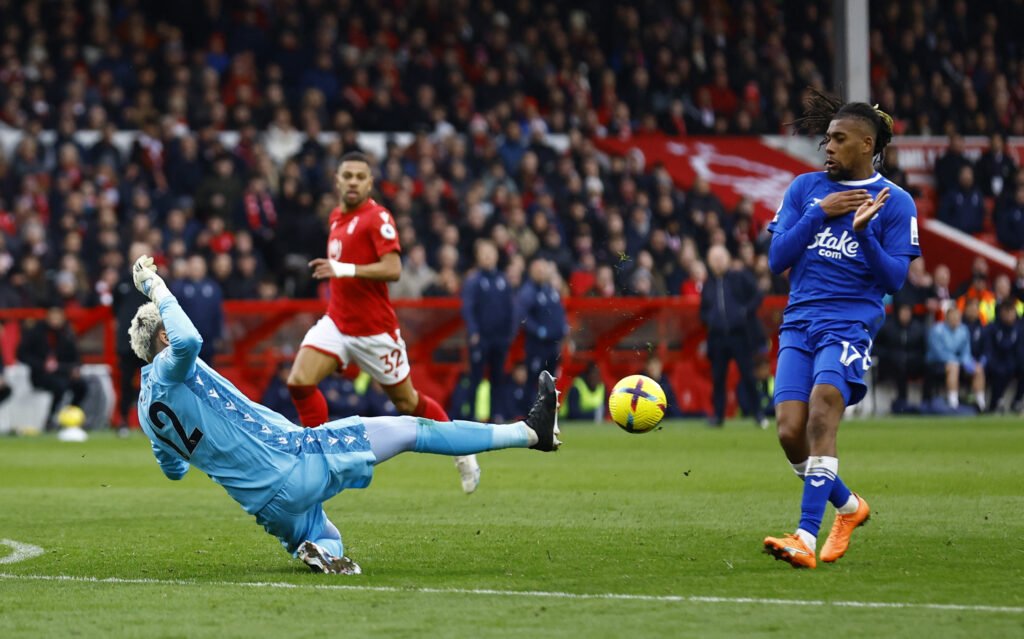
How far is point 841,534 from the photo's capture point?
28.3 ft

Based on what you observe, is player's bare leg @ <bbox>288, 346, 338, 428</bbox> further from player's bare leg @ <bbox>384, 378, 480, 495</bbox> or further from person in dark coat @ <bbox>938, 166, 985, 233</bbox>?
person in dark coat @ <bbox>938, 166, 985, 233</bbox>

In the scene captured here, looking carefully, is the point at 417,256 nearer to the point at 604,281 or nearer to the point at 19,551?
the point at 604,281

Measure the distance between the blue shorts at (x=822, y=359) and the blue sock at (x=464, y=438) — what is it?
1.32 m

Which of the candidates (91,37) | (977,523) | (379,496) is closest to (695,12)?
(91,37)

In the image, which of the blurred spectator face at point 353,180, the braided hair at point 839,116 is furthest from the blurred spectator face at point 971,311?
the braided hair at point 839,116

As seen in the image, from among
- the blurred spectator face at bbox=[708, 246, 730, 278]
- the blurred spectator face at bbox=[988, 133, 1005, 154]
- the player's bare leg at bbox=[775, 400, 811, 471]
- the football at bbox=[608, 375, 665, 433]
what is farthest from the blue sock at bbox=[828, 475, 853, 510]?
the blurred spectator face at bbox=[988, 133, 1005, 154]

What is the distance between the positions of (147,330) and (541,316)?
14.2 meters

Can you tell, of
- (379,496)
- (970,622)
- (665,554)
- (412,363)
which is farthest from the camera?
→ (412,363)

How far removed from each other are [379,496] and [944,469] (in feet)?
16.2

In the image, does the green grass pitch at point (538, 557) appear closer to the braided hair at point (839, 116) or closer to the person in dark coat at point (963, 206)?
the braided hair at point (839, 116)

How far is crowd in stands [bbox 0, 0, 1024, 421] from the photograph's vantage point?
75.7ft

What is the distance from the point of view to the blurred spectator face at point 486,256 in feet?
70.7

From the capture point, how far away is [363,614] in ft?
22.8

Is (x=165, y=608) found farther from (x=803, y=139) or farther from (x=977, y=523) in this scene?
(x=803, y=139)
